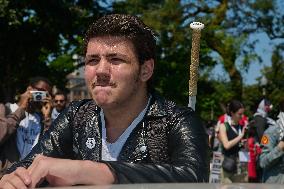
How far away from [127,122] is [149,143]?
0.42ft

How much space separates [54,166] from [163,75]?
2755 centimetres

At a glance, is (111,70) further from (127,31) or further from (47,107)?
(47,107)

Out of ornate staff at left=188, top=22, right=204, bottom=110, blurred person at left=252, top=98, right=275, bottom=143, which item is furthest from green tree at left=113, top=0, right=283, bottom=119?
ornate staff at left=188, top=22, right=204, bottom=110

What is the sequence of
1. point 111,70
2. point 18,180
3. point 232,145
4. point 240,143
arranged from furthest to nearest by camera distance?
point 240,143 < point 232,145 < point 111,70 < point 18,180

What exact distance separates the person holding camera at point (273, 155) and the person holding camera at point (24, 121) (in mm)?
2358

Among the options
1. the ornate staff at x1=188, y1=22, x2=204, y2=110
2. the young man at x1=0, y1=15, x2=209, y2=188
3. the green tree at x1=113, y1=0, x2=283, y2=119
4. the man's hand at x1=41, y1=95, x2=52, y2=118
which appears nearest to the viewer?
the young man at x1=0, y1=15, x2=209, y2=188

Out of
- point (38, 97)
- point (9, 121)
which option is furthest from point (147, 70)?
point (38, 97)

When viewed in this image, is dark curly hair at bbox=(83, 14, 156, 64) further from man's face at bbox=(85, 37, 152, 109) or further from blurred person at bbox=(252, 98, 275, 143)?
blurred person at bbox=(252, 98, 275, 143)

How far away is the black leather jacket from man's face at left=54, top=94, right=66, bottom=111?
5841mm

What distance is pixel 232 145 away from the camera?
883 centimetres

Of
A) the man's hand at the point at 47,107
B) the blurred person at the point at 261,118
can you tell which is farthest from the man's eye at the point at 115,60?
the blurred person at the point at 261,118

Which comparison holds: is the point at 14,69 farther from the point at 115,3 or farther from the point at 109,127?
the point at 109,127

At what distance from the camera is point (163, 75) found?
2939cm

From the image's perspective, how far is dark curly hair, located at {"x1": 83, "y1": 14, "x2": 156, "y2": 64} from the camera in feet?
7.88
